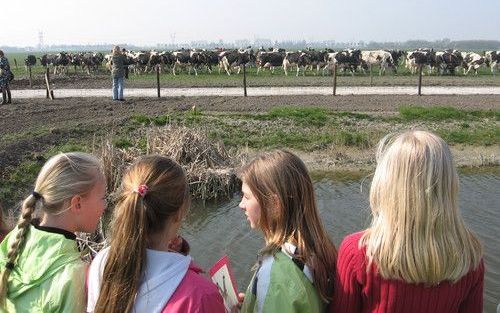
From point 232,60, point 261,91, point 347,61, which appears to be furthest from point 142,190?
point 232,60

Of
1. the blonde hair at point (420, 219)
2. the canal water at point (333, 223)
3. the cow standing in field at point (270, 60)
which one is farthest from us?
the cow standing in field at point (270, 60)

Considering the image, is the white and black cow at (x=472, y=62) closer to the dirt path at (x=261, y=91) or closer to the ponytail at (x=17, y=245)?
the dirt path at (x=261, y=91)

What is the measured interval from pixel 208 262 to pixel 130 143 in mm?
5506

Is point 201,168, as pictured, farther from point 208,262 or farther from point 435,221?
point 435,221

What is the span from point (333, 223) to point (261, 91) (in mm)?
14867

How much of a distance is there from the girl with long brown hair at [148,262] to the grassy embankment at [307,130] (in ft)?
25.9

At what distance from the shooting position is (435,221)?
91.8 inches

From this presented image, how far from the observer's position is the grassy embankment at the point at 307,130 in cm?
1170

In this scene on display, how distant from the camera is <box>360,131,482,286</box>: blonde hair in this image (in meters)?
2.30

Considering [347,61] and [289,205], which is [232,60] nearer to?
[347,61]

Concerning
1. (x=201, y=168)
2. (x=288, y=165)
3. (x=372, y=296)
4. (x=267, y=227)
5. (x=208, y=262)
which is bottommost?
(x=208, y=262)

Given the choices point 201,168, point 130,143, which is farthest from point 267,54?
point 201,168

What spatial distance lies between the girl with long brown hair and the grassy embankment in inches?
310

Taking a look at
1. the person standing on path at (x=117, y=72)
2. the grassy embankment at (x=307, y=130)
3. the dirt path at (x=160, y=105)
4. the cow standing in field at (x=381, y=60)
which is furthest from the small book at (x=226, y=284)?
the cow standing in field at (x=381, y=60)
